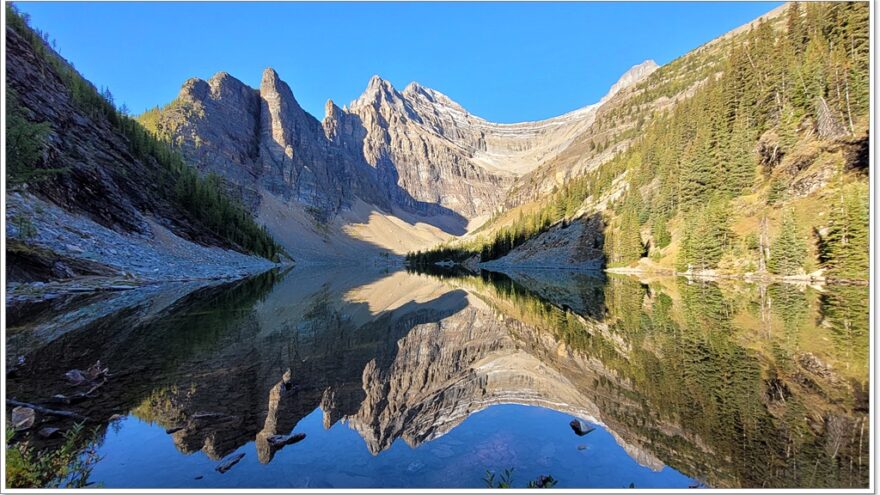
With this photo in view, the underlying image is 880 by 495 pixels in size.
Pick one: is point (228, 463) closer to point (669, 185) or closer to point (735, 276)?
point (735, 276)

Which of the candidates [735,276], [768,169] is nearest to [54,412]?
[735,276]

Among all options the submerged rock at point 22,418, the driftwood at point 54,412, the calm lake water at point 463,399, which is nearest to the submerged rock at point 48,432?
the submerged rock at point 22,418

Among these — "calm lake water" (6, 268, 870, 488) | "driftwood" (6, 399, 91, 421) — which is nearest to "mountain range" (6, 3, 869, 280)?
"calm lake water" (6, 268, 870, 488)

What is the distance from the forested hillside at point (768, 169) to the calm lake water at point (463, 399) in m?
28.2

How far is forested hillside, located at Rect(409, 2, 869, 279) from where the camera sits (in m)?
44.9

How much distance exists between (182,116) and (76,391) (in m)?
227

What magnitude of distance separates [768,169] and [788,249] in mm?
23419

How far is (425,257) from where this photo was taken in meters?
178

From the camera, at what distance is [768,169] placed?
2452 inches

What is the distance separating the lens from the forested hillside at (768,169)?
4494 centimetres

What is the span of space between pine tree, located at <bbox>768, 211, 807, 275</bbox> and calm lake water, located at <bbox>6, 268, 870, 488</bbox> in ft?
87.6

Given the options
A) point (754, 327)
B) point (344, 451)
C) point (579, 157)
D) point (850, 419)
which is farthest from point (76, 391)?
point (579, 157)

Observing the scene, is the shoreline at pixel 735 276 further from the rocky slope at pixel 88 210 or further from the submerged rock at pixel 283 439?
the rocky slope at pixel 88 210

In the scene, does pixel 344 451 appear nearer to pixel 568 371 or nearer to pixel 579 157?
pixel 568 371
